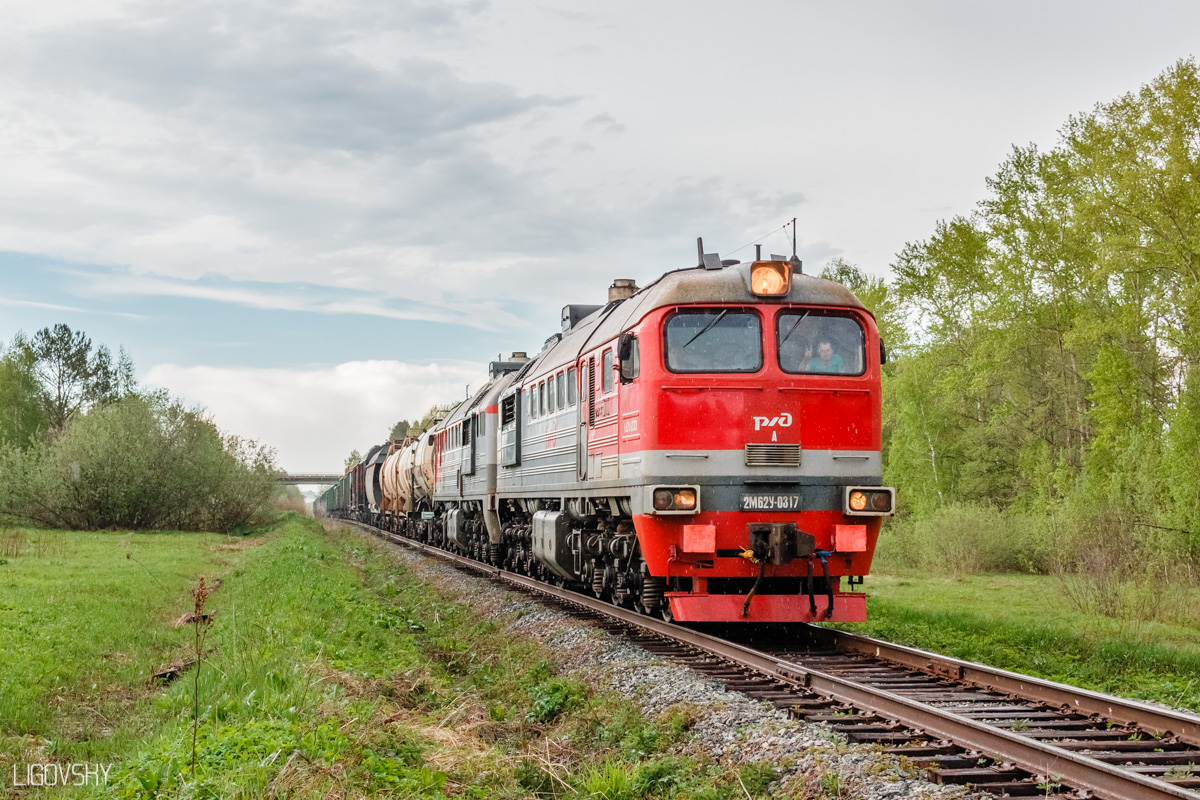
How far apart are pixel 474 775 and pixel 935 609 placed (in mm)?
9996

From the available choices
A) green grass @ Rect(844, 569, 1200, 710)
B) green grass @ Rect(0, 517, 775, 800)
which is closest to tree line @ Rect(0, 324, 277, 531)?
green grass @ Rect(0, 517, 775, 800)

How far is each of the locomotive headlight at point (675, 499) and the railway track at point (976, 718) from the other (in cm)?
133

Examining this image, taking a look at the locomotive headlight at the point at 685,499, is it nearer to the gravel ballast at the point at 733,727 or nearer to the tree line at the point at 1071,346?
the gravel ballast at the point at 733,727

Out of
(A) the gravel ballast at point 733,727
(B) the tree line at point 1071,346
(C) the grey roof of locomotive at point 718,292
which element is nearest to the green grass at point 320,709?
(A) the gravel ballast at point 733,727

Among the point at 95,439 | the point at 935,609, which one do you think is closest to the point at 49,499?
the point at 95,439

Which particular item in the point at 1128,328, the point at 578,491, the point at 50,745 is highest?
the point at 1128,328

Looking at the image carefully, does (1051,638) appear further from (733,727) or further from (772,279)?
(733,727)

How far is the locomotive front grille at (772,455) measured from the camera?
10.4 m

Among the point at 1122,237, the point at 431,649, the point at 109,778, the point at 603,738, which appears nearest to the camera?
the point at 109,778

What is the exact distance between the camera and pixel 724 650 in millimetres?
9883

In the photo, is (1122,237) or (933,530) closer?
(1122,237)

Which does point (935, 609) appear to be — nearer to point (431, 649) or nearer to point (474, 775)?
point (431, 649)

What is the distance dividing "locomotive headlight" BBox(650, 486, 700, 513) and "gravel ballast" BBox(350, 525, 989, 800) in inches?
54.9

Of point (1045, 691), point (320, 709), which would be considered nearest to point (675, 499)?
point (1045, 691)
